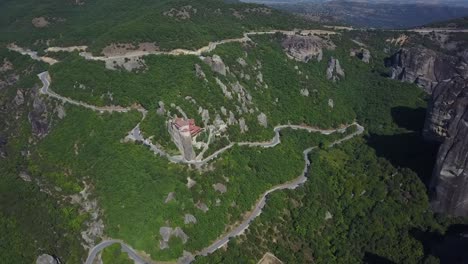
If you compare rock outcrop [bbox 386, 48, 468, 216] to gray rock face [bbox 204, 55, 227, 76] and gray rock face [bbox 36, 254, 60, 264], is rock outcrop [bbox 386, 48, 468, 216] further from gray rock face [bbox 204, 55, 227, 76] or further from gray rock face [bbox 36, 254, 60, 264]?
gray rock face [bbox 36, 254, 60, 264]

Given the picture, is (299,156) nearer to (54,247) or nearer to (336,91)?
(336,91)

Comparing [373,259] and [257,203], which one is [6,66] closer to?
[257,203]

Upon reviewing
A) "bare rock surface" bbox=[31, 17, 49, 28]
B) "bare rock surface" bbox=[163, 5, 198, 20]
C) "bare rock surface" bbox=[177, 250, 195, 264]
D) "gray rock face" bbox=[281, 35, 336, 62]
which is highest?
"bare rock surface" bbox=[163, 5, 198, 20]

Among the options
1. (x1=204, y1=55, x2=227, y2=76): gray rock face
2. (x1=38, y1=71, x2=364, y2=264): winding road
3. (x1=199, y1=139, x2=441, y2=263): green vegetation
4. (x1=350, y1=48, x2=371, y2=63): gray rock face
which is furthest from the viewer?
(x1=350, y1=48, x2=371, y2=63): gray rock face

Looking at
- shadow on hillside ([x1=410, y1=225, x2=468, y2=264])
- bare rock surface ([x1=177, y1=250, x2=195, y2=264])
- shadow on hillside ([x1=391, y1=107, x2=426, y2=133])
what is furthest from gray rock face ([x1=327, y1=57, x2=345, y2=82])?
bare rock surface ([x1=177, y1=250, x2=195, y2=264])

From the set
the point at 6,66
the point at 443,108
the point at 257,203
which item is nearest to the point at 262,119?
the point at 257,203
